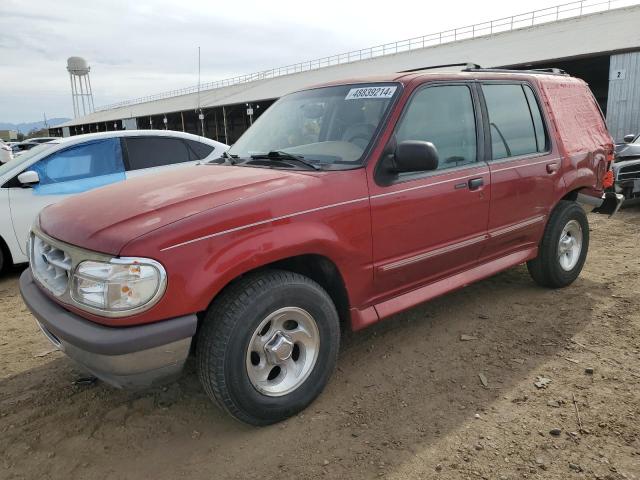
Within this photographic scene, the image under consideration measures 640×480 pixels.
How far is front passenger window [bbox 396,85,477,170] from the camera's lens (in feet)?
10.6

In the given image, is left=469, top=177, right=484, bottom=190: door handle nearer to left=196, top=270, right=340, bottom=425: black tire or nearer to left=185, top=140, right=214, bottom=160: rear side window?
left=196, top=270, right=340, bottom=425: black tire

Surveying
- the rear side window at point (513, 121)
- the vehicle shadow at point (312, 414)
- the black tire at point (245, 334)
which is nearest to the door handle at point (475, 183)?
the rear side window at point (513, 121)

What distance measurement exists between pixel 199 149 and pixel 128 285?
15.8 ft

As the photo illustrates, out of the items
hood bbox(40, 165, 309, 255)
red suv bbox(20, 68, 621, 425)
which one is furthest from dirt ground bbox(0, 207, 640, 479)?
hood bbox(40, 165, 309, 255)

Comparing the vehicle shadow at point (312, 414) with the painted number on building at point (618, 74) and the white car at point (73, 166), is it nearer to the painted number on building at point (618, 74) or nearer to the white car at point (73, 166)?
the white car at point (73, 166)

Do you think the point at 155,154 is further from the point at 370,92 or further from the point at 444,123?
the point at 444,123

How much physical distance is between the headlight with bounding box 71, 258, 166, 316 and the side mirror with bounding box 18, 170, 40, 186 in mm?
3972

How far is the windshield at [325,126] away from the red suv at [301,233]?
→ 13 millimetres

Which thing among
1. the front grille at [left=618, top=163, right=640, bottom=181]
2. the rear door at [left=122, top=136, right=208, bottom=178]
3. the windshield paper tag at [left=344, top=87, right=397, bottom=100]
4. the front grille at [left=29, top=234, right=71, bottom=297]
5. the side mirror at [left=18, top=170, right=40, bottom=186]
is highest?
the windshield paper tag at [left=344, top=87, right=397, bottom=100]

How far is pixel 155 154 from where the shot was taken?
6.38m

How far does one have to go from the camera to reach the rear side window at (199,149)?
6652 mm

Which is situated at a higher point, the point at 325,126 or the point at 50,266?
the point at 325,126

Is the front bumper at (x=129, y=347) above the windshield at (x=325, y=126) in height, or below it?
below

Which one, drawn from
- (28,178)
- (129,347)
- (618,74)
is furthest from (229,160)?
(618,74)
